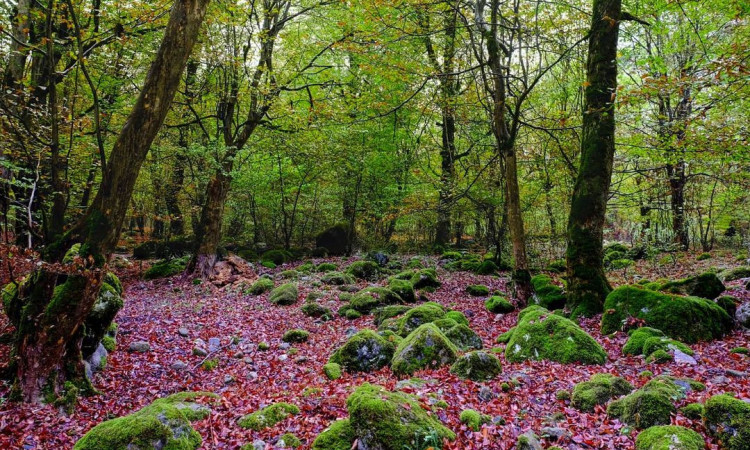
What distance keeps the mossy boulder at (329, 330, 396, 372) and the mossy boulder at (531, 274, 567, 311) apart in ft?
15.1

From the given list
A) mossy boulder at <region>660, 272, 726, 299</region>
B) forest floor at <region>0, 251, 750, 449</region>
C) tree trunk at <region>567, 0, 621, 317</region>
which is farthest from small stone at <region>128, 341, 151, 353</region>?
mossy boulder at <region>660, 272, 726, 299</region>

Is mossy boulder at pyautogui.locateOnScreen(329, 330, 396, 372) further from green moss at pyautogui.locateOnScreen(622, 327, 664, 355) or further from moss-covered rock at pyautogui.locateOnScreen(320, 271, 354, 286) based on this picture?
moss-covered rock at pyautogui.locateOnScreen(320, 271, 354, 286)

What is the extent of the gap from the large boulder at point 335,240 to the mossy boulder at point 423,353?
1363 centimetres

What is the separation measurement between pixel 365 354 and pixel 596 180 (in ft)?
19.5

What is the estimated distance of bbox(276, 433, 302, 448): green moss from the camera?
3.76m

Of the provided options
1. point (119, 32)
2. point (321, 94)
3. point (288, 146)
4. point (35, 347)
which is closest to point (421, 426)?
point (35, 347)

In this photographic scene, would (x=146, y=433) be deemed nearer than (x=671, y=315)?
Yes

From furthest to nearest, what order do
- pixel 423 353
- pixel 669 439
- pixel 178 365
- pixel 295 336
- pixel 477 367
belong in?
1. pixel 295 336
2. pixel 178 365
3. pixel 423 353
4. pixel 477 367
5. pixel 669 439

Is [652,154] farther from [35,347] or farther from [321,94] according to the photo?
[321,94]

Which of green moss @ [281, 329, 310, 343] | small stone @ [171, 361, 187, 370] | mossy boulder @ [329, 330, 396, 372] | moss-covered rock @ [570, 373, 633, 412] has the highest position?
moss-covered rock @ [570, 373, 633, 412]

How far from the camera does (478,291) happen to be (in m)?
12.0

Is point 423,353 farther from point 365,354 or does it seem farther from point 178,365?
point 178,365

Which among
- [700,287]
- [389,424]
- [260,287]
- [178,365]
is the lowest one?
[178,365]

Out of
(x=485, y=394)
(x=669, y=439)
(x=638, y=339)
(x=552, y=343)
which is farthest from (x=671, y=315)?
(x=669, y=439)
